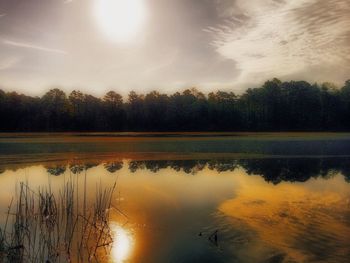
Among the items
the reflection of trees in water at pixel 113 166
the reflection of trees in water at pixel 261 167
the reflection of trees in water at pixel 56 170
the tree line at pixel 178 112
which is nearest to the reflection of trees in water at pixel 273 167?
the reflection of trees in water at pixel 261 167

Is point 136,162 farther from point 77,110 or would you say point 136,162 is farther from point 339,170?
point 77,110

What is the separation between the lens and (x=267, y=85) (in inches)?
4190

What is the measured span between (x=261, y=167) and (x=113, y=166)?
1013 cm

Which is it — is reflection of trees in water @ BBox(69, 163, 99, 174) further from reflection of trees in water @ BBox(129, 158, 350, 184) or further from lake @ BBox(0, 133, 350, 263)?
reflection of trees in water @ BBox(129, 158, 350, 184)

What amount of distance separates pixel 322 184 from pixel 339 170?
6102 millimetres

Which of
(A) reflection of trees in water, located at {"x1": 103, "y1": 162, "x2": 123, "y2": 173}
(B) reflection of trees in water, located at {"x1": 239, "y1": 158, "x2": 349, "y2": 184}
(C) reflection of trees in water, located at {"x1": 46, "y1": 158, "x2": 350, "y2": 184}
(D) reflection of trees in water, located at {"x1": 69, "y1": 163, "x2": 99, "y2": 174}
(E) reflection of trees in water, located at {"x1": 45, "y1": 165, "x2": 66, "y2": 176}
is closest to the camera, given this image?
(B) reflection of trees in water, located at {"x1": 239, "y1": 158, "x2": 349, "y2": 184}

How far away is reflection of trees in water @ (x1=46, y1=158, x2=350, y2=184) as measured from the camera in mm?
22500

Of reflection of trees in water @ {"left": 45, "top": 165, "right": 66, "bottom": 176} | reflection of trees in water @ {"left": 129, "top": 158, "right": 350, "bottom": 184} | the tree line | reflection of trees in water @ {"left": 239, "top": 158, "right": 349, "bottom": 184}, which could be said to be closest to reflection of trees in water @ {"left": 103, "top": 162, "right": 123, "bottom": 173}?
reflection of trees in water @ {"left": 129, "top": 158, "right": 350, "bottom": 184}

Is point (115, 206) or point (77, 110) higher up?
point (77, 110)

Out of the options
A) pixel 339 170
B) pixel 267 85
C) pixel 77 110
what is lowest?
pixel 339 170

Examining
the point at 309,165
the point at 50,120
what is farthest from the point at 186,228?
the point at 50,120

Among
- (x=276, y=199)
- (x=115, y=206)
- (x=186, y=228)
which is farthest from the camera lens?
(x=276, y=199)

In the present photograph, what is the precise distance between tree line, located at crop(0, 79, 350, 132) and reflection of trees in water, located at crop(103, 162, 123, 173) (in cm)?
6387

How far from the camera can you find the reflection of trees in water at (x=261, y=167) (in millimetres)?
22500
